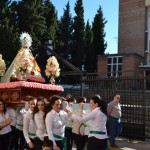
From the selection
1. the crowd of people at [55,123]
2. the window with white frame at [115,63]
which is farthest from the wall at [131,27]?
the crowd of people at [55,123]

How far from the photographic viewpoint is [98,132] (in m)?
7.04

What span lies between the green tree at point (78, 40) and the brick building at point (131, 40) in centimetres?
441

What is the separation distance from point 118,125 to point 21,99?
4119mm

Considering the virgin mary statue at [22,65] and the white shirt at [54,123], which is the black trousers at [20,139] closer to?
the virgin mary statue at [22,65]

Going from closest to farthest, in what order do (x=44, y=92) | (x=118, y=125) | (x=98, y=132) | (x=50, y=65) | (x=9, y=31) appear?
(x=98, y=132) < (x=44, y=92) < (x=50, y=65) < (x=118, y=125) < (x=9, y=31)

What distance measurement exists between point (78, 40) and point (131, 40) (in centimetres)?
591

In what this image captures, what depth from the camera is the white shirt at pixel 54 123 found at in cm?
663

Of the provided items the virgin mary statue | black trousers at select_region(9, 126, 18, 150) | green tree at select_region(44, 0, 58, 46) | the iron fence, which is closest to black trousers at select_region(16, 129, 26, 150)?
black trousers at select_region(9, 126, 18, 150)

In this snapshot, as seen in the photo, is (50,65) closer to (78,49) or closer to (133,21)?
(133,21)

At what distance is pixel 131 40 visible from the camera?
30.5 m

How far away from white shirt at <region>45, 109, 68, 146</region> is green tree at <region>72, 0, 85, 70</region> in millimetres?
27326

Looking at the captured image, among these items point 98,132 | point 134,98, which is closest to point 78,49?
point 134,98

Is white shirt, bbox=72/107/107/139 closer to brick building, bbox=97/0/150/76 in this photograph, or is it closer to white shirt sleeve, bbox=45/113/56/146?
white shirt sleeve, bbox=45/113/56/146

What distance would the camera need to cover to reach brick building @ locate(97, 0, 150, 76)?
28.3 meters
